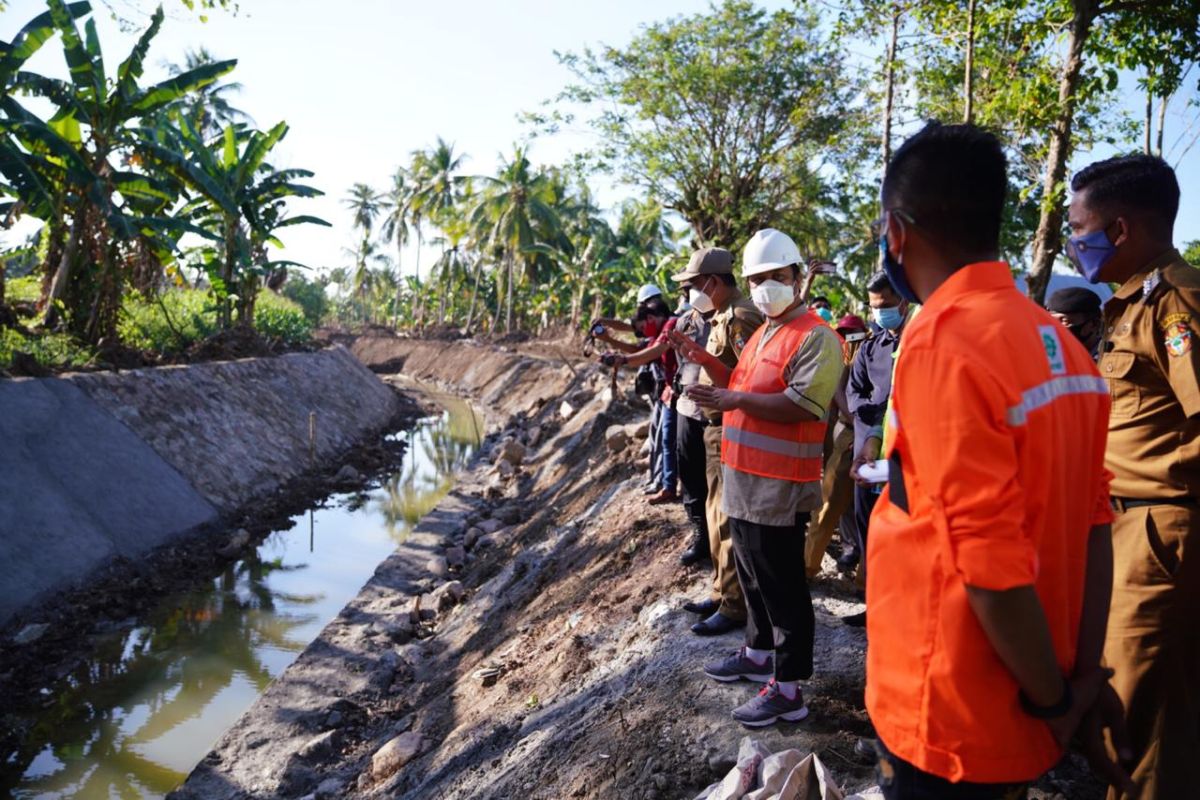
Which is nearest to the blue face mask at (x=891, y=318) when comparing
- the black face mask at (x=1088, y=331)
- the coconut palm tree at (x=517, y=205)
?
the black face mask at (x=1088, y=331)

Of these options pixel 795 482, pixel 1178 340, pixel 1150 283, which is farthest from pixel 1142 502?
pixel 795 482

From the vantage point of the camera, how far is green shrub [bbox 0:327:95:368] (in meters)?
11.5

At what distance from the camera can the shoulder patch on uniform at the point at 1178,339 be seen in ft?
7.64

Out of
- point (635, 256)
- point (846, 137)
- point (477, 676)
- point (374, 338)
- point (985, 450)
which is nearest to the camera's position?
point (985, 450)

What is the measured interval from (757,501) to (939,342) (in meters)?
1.91

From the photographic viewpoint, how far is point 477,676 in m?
6.09

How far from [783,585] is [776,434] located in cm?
58

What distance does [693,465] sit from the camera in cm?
541

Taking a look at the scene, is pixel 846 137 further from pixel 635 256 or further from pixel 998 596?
pixel 998 596

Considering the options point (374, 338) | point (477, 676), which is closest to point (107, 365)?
point (477, 676)

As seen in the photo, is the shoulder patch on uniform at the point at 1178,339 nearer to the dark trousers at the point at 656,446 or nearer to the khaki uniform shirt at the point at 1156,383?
the khaki uniform shirt at the point at 1156,383

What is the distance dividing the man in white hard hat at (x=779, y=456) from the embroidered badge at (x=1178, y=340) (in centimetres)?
117

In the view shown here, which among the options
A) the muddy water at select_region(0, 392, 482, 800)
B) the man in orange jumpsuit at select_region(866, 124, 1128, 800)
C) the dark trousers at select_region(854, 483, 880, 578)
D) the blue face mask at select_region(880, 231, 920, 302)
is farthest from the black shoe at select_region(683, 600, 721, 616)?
the muddy water at select_region(0, 392, 482, 800)

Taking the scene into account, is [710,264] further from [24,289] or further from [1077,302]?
[24,289]
